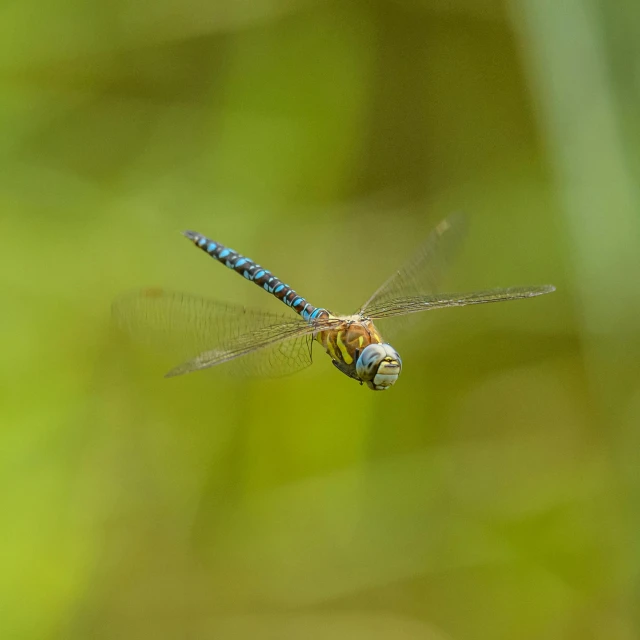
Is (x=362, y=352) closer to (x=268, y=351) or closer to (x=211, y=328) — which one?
(x=268, y=351)

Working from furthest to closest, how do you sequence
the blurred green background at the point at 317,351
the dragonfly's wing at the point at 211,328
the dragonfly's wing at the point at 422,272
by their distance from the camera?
the blurred green background at the point at 317,351 → the dragonfly's wing at the point at 422,272 → the dragonfly's wing at the point at 211,328

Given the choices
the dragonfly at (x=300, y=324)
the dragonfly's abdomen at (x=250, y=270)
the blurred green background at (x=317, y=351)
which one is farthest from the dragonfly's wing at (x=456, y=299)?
the blurred green background at (x=317, y=351)

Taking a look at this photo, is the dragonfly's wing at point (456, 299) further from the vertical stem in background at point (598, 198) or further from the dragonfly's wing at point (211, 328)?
the vertical stem in background at point (598, 198)

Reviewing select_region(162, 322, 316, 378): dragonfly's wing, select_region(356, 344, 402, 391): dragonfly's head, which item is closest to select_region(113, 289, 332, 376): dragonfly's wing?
select_region(162, 322, 316, 378): dragonfly's wing

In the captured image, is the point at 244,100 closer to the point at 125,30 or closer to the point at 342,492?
the point at 125,30

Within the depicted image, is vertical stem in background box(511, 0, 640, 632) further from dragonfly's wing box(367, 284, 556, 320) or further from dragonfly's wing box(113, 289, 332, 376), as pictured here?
dragonfly's wing box(113, 289, 332, 376)

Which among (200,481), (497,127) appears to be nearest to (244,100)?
(497,127)

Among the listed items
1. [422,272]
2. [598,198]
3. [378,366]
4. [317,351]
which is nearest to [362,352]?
[378,366]
